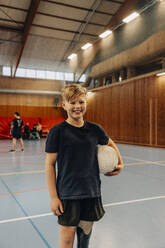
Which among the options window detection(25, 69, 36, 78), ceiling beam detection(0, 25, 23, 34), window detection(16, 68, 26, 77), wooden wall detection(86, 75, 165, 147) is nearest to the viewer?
wooden wall detection(86, 75, 165, 147)

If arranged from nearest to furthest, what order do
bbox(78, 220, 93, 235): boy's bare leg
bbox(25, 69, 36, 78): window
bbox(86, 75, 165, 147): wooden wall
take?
1. bbox(78, 220, 93, 235): boy's bare leg
2. bbox(86, 75, 165, 147): wooden wall
3. bbox(25, 69, 36, 78): window

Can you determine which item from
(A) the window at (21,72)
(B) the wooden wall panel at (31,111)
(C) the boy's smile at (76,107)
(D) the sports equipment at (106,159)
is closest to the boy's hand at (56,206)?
(D) the sports equipment at (106,159)

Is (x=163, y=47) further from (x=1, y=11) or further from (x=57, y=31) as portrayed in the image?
(x=1, y=11)

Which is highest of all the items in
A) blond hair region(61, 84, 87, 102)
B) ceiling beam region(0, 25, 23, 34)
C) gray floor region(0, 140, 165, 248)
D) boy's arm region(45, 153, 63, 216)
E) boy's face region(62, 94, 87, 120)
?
ceiling beam region(0, 25, 23, 34)

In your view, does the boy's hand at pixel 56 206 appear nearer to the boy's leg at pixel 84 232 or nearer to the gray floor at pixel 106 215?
the boy's leg at pixel 84 232

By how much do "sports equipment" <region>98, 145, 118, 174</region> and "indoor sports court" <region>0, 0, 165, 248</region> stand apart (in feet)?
3.20

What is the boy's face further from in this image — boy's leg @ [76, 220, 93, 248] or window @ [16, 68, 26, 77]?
window @ [16, 68, 26, 77]

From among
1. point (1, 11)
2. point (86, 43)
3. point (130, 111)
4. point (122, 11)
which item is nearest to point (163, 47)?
point (130, 111)

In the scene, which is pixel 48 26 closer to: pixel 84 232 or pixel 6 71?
pixel 6 71

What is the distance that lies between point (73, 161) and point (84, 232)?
57 cm

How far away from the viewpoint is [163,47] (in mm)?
12977

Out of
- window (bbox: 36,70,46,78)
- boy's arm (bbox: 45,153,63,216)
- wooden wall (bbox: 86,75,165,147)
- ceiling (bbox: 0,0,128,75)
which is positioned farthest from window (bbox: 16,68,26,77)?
boy's arm (bbox: 45,153,63,216)

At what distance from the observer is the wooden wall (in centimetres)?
1411

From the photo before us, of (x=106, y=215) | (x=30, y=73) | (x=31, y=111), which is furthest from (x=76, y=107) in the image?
(x=30, y=73)
